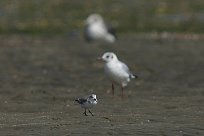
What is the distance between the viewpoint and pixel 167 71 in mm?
20016

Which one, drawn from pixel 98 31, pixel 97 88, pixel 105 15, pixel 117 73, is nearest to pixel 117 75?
pixel 117 73

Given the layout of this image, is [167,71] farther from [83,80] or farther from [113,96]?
[113,96]

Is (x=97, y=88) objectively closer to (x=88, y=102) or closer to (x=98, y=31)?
(x=88, y=102)

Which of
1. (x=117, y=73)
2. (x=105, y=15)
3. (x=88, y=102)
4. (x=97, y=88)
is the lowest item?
(x=88, y=102)

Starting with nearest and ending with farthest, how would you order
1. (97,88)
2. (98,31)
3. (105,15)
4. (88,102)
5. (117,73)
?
(88,102)
(117,73)
(97,88)
(98,31)
(105,15)

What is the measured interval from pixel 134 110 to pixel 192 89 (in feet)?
12.2

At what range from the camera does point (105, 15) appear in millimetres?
34219

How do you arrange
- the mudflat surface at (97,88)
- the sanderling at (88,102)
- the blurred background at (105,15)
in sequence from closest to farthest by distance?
1. the mudflat surface at (97,88)
2. the sanderling at (88,102)
3. the blurred background at (105,15)

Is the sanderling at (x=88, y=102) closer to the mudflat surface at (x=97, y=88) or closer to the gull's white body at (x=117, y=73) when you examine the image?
the mudflat surface at (x=97, y=88)

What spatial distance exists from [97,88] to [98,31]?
11.3 metres

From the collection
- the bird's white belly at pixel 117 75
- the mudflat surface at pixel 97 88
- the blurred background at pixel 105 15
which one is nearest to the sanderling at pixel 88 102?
the mudflat surface at pixel 97 88

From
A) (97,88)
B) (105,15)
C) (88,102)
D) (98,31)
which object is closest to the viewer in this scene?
(88,102)

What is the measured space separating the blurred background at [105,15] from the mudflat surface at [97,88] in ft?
7.41

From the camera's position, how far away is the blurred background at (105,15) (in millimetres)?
31466
